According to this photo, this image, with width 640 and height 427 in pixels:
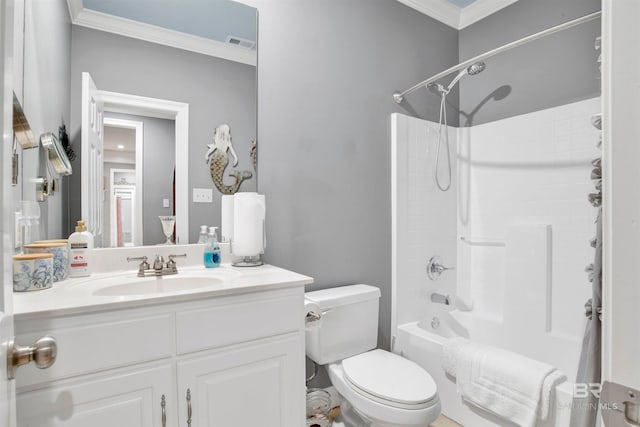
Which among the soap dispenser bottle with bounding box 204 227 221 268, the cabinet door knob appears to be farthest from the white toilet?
the cabinet door knob

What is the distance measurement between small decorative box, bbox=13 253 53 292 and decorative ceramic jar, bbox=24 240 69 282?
0.07 m

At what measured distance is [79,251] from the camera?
1285mm

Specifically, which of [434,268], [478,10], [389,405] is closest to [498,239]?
[434,268]

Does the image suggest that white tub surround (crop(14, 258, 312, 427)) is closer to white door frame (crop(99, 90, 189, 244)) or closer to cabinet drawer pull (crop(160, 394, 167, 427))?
cabinet drawer pull (crop(160, 394, 167, 427))

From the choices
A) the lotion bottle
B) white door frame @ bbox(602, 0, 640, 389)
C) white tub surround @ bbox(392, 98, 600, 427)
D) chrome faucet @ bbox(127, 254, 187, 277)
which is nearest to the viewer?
white door frame @ bbox(602, 0, 640, 389)

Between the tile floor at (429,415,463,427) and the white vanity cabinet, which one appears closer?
the white vanity cabinet

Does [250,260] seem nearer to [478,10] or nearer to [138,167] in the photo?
[138,167]

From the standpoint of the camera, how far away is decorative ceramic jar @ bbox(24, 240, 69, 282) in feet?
3.68

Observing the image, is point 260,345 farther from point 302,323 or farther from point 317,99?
point 317,99

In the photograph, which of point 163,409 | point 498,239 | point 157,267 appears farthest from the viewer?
point 498,239

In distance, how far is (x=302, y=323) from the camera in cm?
132

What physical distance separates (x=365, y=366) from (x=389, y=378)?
0.14 metres

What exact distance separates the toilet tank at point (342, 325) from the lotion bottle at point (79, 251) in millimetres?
936

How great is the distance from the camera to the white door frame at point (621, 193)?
1.54ft
